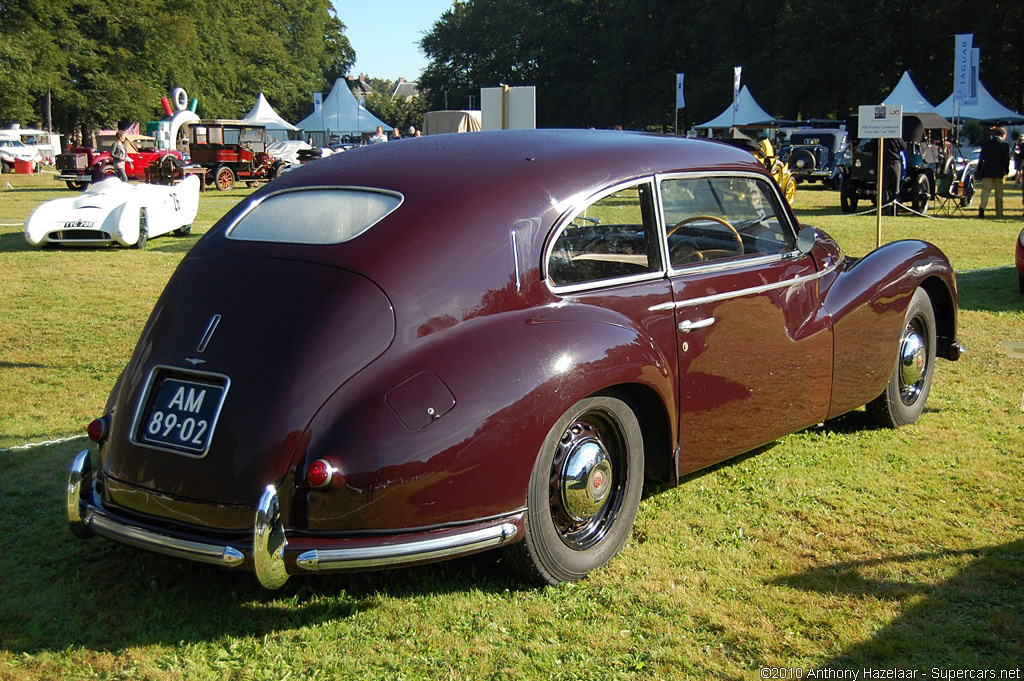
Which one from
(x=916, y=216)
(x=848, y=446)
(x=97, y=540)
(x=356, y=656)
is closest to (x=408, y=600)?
(x=356, y=656)

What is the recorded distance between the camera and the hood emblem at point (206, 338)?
329cm

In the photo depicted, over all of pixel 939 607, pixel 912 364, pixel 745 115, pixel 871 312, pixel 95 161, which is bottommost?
pixel 939 607

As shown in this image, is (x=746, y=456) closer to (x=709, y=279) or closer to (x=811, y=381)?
(x=811, y=381)

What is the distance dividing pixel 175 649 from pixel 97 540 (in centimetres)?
113

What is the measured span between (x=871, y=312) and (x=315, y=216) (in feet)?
9.70

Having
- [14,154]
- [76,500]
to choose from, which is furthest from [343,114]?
[76,500]

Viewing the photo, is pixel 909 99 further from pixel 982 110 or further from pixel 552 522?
pixel 552 522

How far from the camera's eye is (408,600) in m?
3.47

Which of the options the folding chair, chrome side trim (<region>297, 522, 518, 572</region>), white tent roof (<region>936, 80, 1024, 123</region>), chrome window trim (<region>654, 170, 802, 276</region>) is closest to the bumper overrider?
chrome side trim (<region>297, 522, 518, 572</region>)

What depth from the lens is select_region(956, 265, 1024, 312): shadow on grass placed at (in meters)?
9.32

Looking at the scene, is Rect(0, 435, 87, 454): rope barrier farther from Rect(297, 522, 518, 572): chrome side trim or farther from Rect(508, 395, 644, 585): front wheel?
Rect(508, 395, 644, 585): front wheel

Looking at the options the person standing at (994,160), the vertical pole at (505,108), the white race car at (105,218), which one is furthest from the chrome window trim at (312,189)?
the person standing at (994,160)

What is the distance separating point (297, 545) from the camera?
9.84 feet

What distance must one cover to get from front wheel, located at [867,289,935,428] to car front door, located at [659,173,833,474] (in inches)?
31.4
